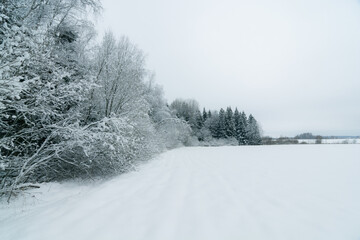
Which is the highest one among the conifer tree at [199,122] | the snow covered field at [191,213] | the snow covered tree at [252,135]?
the conifer tree at [199,122]

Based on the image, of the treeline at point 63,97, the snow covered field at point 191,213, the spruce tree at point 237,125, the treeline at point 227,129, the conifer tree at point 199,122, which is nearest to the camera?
the snow covered field at point 191,213

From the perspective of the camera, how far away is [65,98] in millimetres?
5176

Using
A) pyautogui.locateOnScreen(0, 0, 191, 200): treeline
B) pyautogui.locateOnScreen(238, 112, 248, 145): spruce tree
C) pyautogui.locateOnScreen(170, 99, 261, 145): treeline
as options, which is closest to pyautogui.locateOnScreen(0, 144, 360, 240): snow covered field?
pyautogui.locateOnScreen(0, 0, 191, 200): treeline

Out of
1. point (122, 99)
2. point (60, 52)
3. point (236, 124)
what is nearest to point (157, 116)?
point (122, 99)

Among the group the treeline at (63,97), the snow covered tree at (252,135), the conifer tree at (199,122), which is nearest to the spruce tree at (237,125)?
the snow covered tree at (252,135)

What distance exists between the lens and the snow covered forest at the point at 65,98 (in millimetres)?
3443

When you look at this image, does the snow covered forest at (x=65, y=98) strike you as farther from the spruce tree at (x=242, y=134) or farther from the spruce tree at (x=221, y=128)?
the spruce tree at (x=242, y=134)

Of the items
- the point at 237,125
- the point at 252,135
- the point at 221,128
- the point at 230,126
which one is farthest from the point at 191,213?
the point at 252,135

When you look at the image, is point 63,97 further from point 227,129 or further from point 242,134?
point 242,134

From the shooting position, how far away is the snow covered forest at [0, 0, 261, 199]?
344 cm

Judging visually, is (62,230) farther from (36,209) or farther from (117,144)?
(117,144)

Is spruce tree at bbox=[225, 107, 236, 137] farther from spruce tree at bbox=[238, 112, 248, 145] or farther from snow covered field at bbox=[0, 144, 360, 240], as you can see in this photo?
snow covered field at bbox=[0, 144, 360, 240]

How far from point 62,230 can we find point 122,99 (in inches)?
345

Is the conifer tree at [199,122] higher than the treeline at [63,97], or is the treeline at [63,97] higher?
the conifer tree at [199,122]
